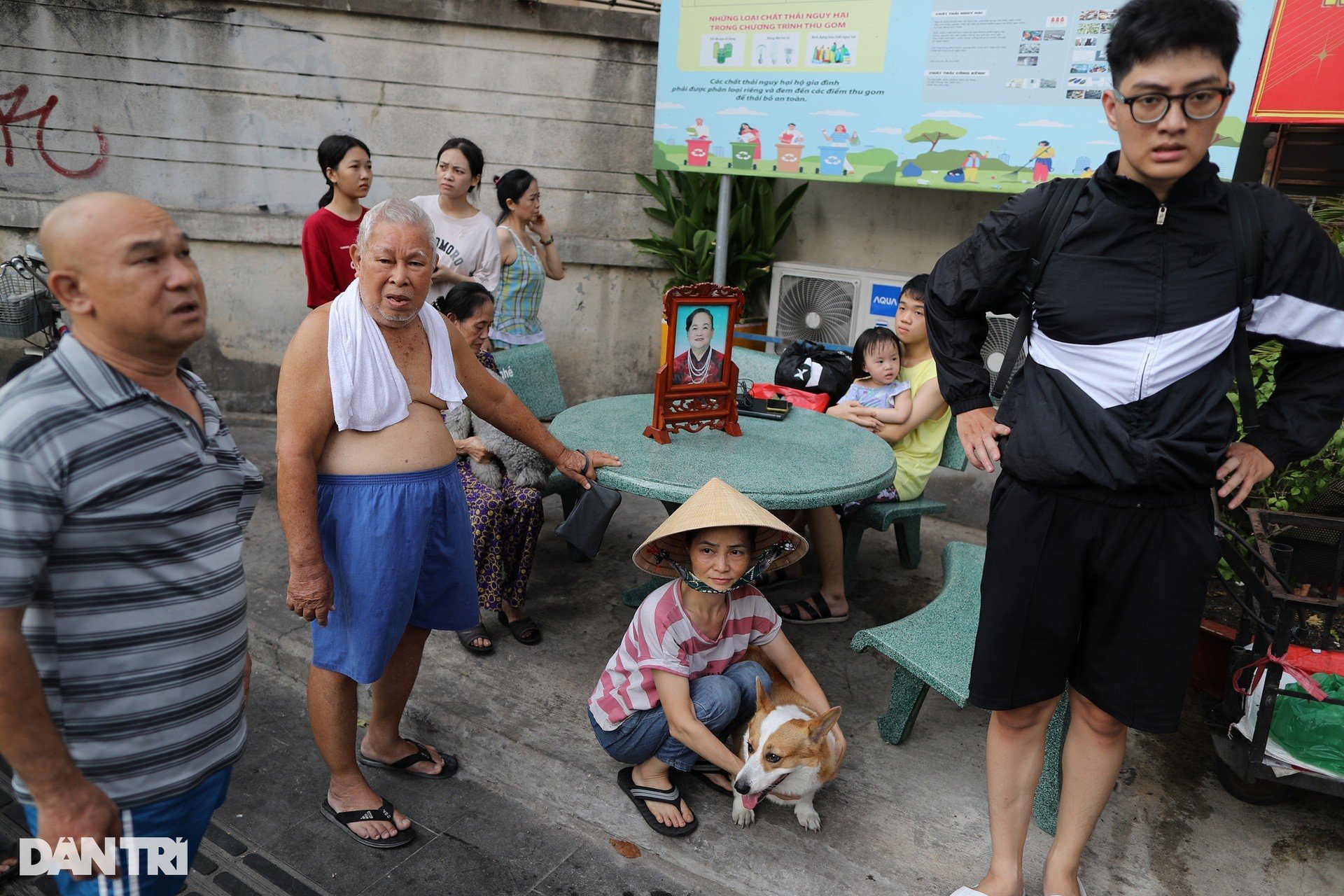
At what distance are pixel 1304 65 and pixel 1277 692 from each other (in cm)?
259

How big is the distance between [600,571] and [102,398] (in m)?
3.02

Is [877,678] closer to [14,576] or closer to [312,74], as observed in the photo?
[14,576]

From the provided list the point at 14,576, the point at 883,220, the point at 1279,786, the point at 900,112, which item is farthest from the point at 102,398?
the point at 883,220

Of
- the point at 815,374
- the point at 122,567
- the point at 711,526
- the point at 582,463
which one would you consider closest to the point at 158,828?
the point at 122,567

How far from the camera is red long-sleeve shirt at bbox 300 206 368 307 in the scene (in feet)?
13.8

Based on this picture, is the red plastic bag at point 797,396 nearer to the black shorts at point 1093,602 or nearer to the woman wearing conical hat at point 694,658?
the woman wearing conical hat at point 694,658

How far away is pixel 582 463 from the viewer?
299 centimetres

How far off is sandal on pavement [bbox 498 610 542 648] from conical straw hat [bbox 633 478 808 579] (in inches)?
41.7

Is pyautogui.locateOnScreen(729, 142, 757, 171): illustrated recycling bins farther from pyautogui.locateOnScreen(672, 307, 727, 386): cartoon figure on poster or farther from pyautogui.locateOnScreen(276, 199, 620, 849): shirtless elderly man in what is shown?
pyautogui.locateOnScreen(276, 199, 620, 849): shirtless elderly man

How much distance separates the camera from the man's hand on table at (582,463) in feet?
9.73

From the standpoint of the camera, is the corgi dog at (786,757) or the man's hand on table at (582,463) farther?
the man's hand on table at (582,463)

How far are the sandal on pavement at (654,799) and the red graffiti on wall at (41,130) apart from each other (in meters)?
5.68

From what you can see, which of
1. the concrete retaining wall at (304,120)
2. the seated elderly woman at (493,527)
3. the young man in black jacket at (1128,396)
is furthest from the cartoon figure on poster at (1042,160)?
the seated elderly woman at (493,527)

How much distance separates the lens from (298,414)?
7.44 feet
